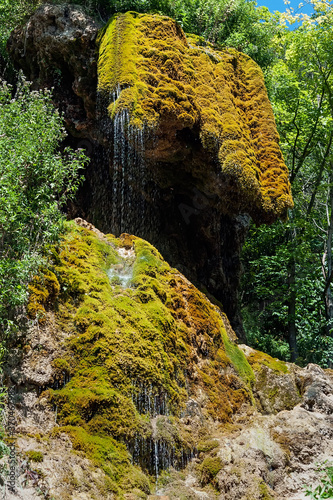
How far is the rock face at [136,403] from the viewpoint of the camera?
581 cm

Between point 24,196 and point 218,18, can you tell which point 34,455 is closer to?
point 24,196

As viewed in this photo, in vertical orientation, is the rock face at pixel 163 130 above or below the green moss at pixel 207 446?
above

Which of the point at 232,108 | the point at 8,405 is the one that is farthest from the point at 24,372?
the point at 232,108

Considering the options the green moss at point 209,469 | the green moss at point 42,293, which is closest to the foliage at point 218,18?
the green moss at point 42,293

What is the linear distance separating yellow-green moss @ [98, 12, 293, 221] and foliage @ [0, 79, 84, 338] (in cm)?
285

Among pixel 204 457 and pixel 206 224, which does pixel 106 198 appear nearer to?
pixel 206 224

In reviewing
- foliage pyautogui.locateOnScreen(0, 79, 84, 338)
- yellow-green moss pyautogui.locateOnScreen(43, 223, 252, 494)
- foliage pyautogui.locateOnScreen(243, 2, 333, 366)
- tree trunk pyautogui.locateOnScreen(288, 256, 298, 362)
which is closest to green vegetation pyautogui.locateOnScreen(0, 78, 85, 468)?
foliage pyautogui.locateOnScreen(0, 79, 84, 338)

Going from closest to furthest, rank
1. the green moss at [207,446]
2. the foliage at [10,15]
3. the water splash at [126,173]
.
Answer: the green moss at [207,446] → the water splash at [126,173] → the foliage at [10,15]

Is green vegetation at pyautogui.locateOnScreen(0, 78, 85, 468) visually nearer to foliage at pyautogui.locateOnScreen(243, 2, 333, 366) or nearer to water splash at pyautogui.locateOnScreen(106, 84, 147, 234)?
water splash at pyautogui.locateOnScreen(106, 84, 147, 234)

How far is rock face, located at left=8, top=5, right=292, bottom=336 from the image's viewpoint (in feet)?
36.7

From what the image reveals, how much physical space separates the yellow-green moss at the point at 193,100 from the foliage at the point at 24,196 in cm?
285

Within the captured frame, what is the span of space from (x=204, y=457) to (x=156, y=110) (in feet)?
23.1

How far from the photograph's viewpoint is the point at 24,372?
6.20 m

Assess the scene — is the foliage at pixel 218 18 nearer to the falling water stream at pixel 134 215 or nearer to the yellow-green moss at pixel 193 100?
the yellow-green moss at pixel 193 100
